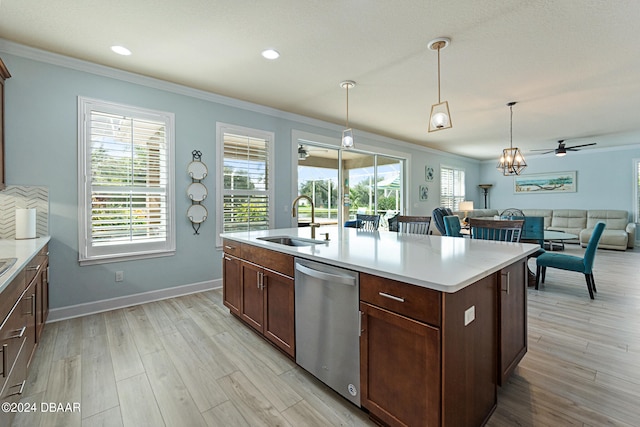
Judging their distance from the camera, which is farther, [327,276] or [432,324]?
[327,276]

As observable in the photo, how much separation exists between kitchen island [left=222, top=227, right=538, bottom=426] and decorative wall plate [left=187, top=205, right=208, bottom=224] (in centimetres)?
217

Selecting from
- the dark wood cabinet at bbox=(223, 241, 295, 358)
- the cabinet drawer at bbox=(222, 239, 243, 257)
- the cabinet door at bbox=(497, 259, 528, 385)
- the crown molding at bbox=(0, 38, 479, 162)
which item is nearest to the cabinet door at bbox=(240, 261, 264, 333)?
the dark wood cabinet at bbox=(223, 241, 295, 358)

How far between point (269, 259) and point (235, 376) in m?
0.84

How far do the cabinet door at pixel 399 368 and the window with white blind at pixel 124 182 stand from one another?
10.1 feet

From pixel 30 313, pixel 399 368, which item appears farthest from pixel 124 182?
pixel 399 368

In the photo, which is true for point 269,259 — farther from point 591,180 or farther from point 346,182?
point 591,180

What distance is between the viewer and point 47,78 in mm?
2922

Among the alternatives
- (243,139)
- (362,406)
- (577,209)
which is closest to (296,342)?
(362,406)

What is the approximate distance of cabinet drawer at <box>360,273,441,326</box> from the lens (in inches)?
48.5

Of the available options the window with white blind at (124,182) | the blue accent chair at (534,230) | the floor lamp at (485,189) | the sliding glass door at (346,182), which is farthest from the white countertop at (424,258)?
the floor lamp at (485,189)

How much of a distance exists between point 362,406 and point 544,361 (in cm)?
157

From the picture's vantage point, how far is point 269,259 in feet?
7.61

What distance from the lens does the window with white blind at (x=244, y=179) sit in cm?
415

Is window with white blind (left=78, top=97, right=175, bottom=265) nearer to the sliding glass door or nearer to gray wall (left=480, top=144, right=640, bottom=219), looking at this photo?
the sliding glass door
